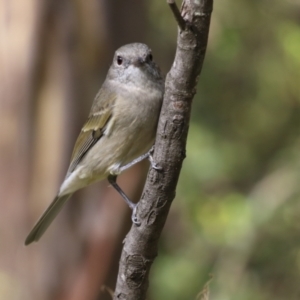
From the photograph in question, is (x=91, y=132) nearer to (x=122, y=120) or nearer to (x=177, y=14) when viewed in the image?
(x=122, y=120)

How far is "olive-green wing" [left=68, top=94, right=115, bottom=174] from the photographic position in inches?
121

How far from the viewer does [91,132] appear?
329 centimetres

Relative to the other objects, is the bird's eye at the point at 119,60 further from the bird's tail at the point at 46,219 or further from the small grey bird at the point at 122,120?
the bird's tail at the point at 46,219

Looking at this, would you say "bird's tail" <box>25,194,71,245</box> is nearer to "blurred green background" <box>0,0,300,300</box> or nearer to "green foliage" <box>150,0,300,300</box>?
"blurred green background" <box>0,0,300,300</box>

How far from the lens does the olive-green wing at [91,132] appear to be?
3.07m

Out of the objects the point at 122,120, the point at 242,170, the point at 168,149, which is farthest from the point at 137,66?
the point at 242,170

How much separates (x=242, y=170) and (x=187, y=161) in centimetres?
66

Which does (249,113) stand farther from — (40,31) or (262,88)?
(40,31)

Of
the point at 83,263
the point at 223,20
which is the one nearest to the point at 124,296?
the point at 83,263

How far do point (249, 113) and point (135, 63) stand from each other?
301cm

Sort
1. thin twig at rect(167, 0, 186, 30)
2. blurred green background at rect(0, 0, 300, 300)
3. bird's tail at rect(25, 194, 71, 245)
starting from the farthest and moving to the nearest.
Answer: blurred green background at rect(0, 0, 300, 300) → bird's tail at rect(25, 194, 71, 245) → thin twig at rect(167, 0, 186, 30)

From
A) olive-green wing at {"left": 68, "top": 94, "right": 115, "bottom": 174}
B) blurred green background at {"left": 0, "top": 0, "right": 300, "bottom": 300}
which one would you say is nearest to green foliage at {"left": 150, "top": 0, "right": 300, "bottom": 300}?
blurred green background at {"left": 0, "top": 0, "right": 300, "bottom": 300}

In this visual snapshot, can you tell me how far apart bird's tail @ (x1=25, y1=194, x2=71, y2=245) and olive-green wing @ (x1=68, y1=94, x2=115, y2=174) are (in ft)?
0.75

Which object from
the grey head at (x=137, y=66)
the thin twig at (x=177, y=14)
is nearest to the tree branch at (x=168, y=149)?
the thin twig at (x=177, y=14)
